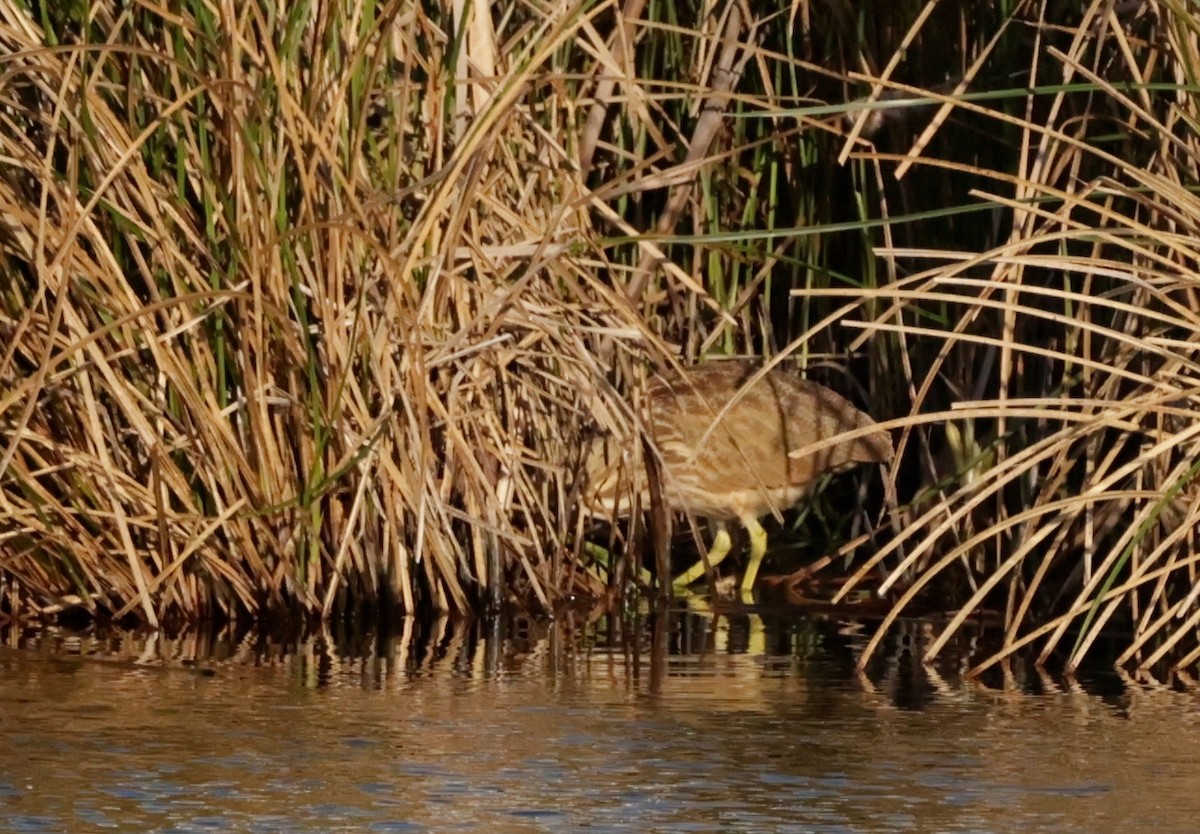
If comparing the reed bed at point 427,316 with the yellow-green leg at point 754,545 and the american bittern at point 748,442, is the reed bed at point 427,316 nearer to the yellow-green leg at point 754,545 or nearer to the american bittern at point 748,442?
→ the american bittern at point 748,442

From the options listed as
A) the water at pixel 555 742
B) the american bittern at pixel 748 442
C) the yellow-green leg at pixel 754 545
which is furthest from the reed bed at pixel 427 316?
the yellow-green leg at pixel 754 545

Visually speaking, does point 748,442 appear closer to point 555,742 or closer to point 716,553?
point 716,553

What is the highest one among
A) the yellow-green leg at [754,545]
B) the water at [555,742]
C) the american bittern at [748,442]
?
the american bittern at [748,442]

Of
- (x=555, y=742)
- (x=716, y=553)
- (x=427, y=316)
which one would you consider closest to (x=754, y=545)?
(x=716, y=553)

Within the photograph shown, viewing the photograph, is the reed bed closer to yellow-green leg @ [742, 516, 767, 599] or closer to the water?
the water

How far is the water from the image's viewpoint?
3.50 metres

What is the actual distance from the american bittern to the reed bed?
0.44m

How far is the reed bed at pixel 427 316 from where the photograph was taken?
190 inches

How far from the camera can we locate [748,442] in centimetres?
624

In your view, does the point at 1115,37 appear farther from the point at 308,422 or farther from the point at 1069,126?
the point at 308,422

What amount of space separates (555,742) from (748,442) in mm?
2317

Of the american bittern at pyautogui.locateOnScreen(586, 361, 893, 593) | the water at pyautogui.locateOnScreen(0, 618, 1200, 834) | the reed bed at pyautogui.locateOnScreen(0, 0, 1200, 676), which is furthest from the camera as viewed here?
the american bittern at pyautogui.locateOnScreen(586, 361, 893, 593)

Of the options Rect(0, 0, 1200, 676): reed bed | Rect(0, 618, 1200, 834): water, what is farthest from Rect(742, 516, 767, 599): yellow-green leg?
Rect(0, 618, 1200, 834): water

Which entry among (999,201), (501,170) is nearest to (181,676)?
(501,170)
